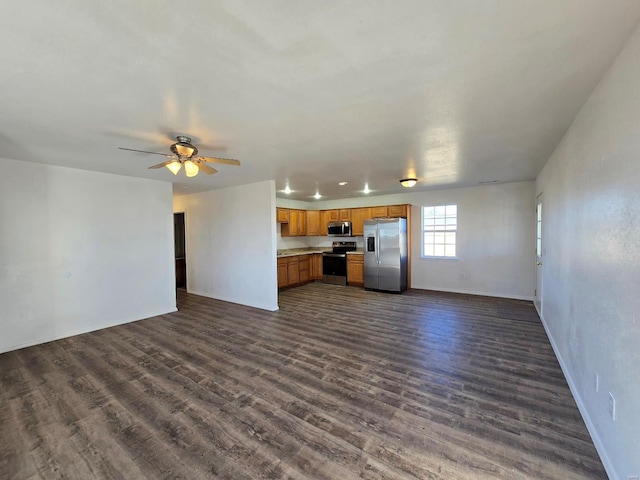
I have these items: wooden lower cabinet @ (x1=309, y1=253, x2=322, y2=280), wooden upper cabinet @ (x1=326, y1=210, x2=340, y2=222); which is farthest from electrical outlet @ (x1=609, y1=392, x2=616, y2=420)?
wooden lower cabinet @ (x1=309, y1=253, x2=322, y2=280)

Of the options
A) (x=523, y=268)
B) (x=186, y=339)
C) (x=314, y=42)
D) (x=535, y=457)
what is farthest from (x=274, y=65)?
(x=523, y=268)

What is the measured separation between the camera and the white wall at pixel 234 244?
5.19 m

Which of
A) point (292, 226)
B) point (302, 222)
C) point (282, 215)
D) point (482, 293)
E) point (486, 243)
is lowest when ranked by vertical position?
point (482, 293)

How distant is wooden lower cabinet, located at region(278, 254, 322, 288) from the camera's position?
6924 millimetres

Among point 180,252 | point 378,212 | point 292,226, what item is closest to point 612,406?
point 378,212

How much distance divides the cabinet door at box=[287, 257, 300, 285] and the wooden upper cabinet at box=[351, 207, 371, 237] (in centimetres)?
181

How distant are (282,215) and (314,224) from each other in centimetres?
125

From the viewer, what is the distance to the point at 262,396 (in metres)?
2.49

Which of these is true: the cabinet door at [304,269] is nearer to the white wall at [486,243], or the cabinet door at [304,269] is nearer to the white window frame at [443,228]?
the white wall at [486,243]

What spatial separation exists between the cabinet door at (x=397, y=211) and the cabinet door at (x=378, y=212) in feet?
0.40

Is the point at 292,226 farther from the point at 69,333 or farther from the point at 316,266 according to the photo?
the point at 69,333

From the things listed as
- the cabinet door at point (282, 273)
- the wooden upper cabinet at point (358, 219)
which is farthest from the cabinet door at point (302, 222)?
the wooden upper cabinet at point (358, 219)

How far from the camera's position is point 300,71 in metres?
1.61

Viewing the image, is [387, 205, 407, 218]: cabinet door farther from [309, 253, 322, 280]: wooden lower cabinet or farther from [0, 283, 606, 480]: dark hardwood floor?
[0, 283, 606, 480]: dark hardwood floor
